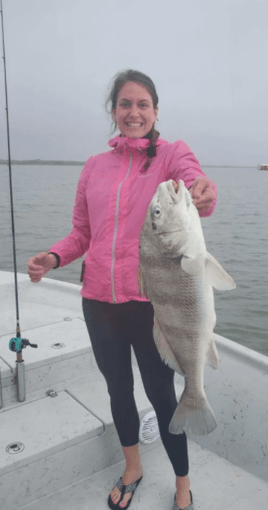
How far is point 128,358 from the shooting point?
2334 millimetres

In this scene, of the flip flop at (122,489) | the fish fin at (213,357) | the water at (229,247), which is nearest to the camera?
the fish fin at (213,357)

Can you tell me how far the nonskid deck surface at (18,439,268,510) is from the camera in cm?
262

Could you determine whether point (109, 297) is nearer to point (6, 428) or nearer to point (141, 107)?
point (141, 107)

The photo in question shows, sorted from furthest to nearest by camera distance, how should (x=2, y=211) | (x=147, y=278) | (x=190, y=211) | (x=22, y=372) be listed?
1. (x=2, y=211)
2. (x=22, y=372)
3. (x=147, y=278)
4. (x=190, y=211)

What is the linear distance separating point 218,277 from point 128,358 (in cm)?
90

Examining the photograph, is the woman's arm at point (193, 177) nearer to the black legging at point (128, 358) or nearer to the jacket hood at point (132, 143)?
the jacket hood at point (132, 143)

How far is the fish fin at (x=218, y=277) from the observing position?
1.64 m

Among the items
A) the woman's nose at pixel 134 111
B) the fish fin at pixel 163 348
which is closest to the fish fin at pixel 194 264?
the fish fin at pixel 163 348

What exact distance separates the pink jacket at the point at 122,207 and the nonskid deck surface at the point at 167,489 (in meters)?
→ 1.36

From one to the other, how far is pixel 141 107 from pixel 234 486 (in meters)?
2.40

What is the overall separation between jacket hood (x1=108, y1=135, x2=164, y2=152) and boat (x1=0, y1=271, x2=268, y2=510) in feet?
5.74

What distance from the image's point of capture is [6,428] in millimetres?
2781

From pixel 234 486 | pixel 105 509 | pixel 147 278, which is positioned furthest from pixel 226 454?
pixel 147 278

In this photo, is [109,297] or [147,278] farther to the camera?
[109,297]
